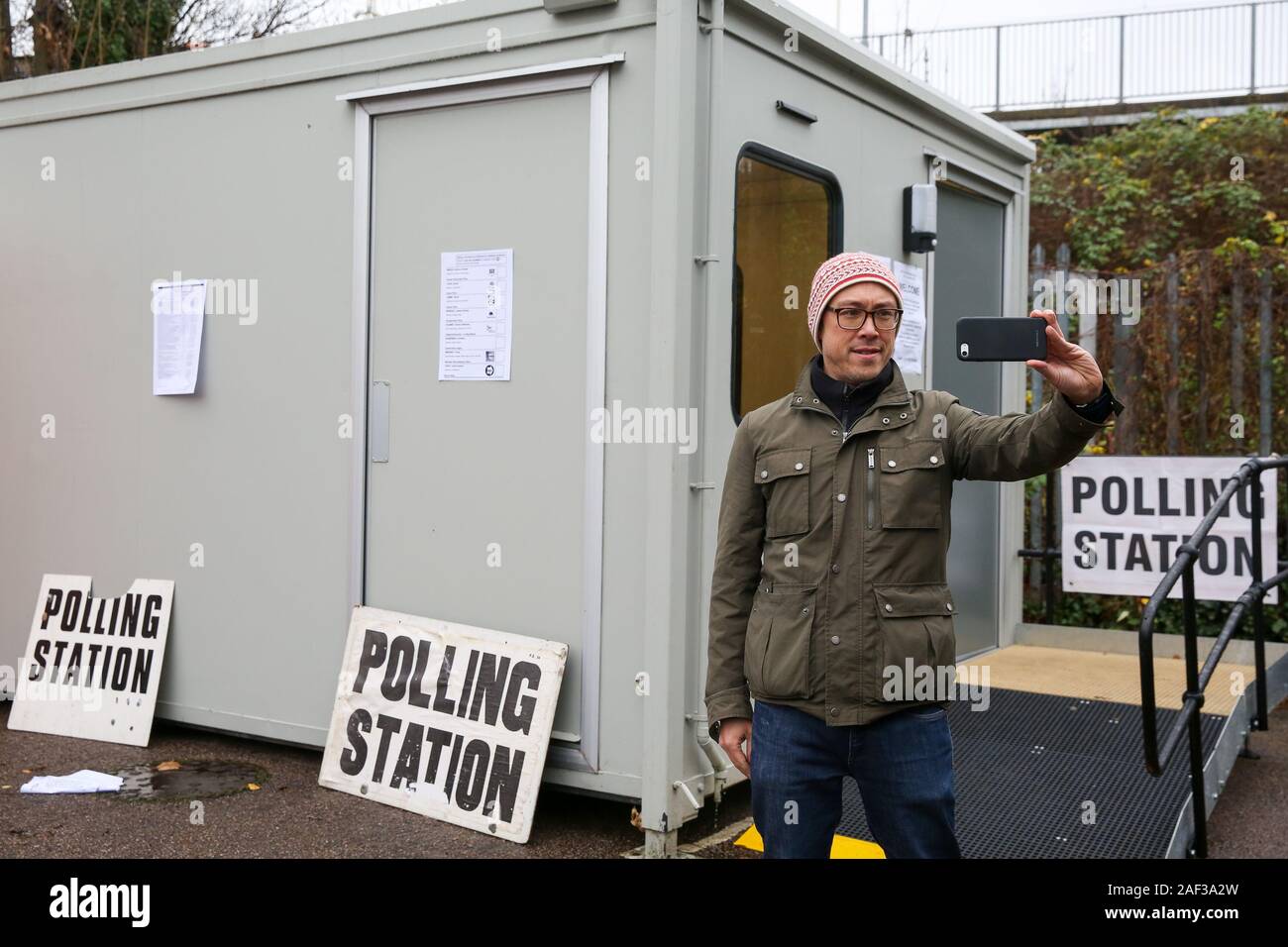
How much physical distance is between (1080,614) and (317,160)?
212 inches

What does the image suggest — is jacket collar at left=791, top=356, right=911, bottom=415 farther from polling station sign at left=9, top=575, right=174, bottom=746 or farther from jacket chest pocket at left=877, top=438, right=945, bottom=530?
polling station sign at left=9, top=575, right=174, bottom=746

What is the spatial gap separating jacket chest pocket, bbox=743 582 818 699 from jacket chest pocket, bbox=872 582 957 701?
16cm

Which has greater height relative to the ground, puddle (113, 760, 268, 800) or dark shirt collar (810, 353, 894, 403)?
dark shirt collar (810, 353, 894, 403)

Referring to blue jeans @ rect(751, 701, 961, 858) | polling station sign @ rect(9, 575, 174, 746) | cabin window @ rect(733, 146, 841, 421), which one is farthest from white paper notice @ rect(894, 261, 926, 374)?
polling station sign @ rect(9, 575, 174, 746)

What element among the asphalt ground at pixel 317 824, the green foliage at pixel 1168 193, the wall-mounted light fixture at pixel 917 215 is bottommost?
the asphalt ground at pixel 317 824

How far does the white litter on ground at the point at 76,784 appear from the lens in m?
5.33

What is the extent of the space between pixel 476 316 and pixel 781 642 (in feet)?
8.96

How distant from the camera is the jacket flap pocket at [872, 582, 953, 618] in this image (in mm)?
2807

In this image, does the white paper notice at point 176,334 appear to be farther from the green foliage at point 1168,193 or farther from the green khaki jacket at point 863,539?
the green foliage at point 1168,193

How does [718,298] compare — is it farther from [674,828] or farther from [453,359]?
[674,828]

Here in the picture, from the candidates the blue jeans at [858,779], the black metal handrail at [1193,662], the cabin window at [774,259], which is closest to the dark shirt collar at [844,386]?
the blue jeans at [858,779]

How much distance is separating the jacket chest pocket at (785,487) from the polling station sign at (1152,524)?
400cm

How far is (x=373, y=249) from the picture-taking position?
5.50m

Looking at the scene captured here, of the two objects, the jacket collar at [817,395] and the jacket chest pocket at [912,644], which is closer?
the jacket chest pocket at [912,644]
